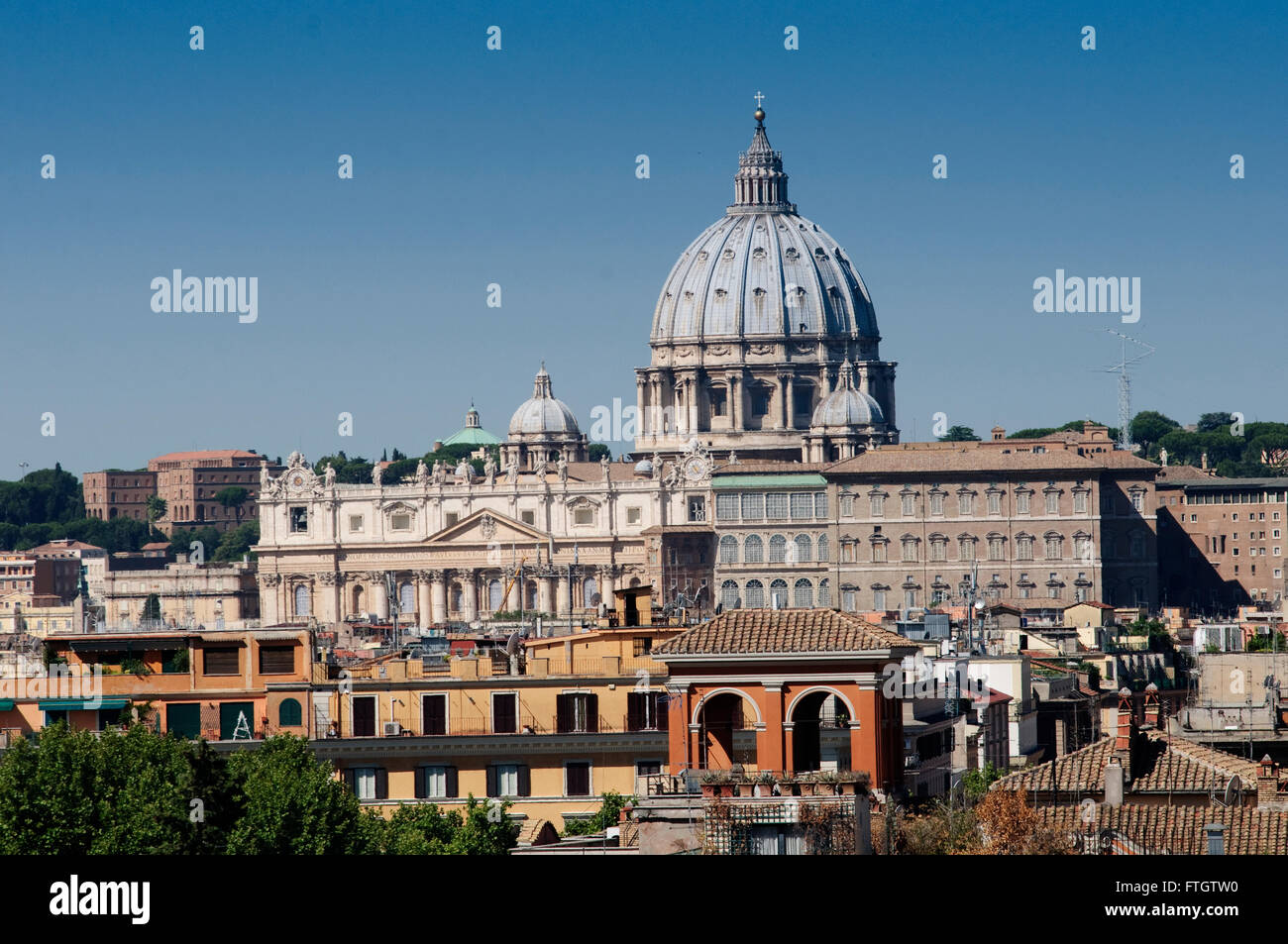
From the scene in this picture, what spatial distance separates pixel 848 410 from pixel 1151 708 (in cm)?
13608

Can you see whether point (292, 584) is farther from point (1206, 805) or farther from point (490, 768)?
point (1206, 805)

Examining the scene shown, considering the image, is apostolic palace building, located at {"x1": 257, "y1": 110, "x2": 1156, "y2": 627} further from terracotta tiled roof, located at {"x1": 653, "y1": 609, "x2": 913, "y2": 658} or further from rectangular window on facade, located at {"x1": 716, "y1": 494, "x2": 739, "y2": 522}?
terracotta tiled roof, located at {"x1": 653, "y1": 609, "x2": 913, "y2": 658}

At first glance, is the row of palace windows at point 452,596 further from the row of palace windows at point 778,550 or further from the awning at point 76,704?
the awning at point 76,704

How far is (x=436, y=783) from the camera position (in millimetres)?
34125

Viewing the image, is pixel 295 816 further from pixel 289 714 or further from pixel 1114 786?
pixel 289 714

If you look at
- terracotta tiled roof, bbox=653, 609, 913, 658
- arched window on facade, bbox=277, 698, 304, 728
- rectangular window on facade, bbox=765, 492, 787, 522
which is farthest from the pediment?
terracotta tiled roof, bbox=653, 609, 913, 658

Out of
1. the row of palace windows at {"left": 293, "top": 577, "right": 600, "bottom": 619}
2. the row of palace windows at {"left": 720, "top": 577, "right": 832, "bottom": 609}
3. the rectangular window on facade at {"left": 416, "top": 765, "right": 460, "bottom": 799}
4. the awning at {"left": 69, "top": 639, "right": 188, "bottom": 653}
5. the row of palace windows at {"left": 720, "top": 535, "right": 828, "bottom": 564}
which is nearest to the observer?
the rectangular window on facade at {"left": 416, "top": 765, "right": 460, "bottom": 799}

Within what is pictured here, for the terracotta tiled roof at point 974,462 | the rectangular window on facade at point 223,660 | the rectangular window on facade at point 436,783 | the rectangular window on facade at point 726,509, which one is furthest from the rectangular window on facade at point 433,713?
the rectangular window on facade at point 726,509

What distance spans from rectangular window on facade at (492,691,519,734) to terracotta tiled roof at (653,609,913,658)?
37.6 feet

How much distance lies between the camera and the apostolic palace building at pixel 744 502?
142 m

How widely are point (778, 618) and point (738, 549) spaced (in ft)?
423

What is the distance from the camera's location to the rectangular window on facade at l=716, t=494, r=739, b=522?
153 m

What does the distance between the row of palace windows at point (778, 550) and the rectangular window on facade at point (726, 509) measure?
1.19 meters
